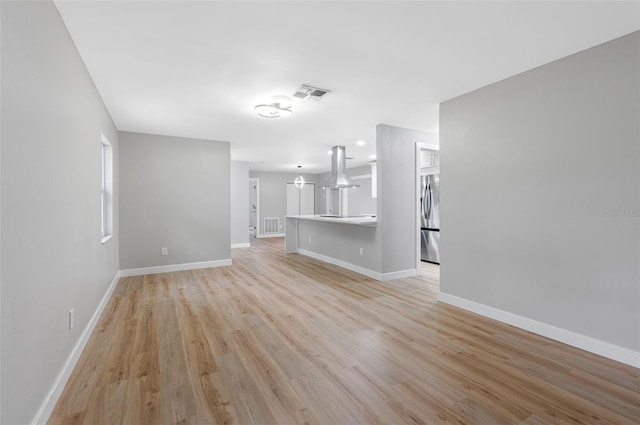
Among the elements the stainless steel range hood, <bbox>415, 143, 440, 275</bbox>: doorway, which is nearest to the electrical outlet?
the stainless steel range hood

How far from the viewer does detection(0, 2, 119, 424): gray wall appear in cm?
127

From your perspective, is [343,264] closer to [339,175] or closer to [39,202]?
[339,175]

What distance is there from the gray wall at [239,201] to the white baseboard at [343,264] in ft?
6.76

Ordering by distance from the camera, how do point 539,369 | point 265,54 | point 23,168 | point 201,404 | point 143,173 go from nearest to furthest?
point 23,168
point 201,404
point 539,369
point 265,54
point 143,173

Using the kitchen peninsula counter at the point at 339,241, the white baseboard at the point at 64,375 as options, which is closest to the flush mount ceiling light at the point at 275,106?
the kitchen peninsula counter at the point at 339,241

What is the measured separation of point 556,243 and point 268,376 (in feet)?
8.62

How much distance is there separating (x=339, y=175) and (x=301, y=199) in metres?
5.54

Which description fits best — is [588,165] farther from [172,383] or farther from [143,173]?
[143,173]

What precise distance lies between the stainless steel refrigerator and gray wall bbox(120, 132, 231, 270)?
3982 millimetres

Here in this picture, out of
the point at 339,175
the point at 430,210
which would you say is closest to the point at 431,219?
the point at 430,210

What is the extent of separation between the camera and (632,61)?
A: 217 cm

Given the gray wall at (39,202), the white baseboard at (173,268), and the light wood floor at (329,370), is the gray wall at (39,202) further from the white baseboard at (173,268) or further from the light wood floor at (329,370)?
the white baseboard at (173,268)

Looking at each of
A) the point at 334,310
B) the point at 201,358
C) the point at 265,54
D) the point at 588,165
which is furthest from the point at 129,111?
the point at 588,165

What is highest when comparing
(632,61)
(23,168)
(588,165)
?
(632,61)
